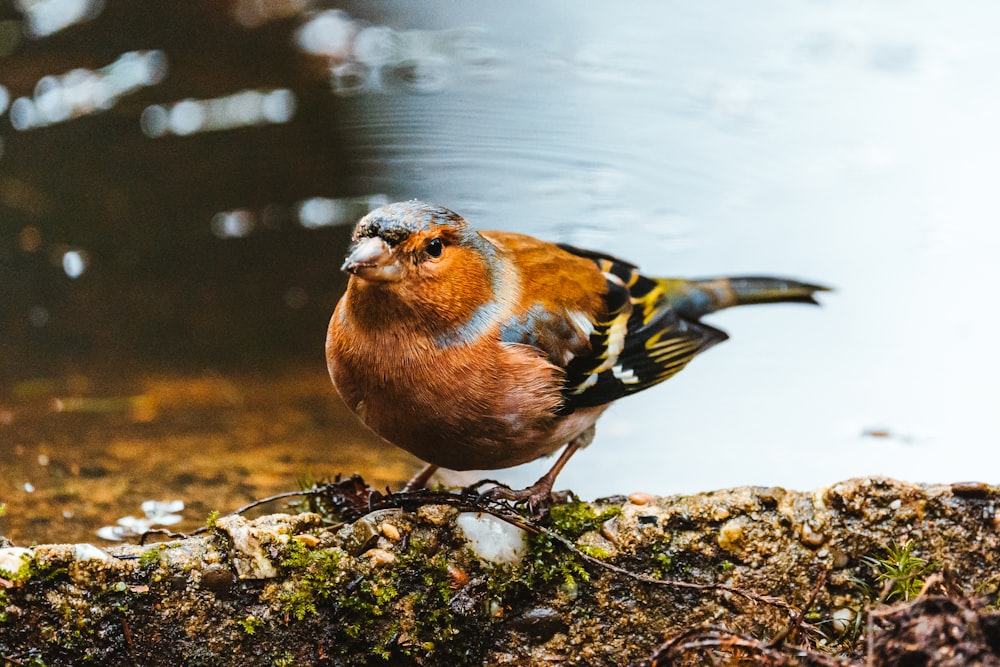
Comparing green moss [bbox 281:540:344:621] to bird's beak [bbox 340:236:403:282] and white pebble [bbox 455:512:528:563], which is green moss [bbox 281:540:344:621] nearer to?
white pebble [bbox 455:512:528:563]

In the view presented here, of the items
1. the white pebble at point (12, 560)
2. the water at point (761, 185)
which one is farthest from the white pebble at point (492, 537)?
the water at point (761, 185)

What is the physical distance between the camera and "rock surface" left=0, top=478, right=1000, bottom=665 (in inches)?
109

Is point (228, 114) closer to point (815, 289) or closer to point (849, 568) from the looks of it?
point (815, 289)

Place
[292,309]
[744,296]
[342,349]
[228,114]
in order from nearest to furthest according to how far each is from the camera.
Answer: [342,349]
[744,296]
[292,309]
[228,114]

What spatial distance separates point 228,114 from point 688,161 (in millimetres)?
3241

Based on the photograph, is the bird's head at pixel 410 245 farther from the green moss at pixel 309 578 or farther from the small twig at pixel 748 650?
the small twig at pixel 748 650

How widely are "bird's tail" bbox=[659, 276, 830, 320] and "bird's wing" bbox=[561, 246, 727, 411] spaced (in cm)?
4

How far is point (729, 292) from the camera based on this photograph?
477 centimetres

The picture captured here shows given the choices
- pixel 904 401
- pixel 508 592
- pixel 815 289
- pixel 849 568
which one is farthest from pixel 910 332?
pixel 508 592

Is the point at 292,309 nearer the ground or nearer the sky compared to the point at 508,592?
nearer the sky

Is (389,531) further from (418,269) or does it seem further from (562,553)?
(418,269)

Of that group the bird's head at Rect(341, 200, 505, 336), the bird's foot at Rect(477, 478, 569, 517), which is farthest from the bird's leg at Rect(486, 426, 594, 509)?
the bird's head at Rect(341, 200, 505, 336)

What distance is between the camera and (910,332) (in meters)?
5.87

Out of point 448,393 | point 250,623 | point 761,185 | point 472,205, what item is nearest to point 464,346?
point 448,393
